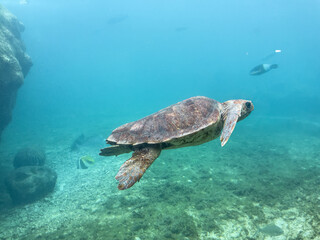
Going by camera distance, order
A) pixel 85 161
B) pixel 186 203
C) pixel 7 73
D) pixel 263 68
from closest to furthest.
→ pixel 186 203, pixel 85 161, pixel 7 73, pixel 263 68

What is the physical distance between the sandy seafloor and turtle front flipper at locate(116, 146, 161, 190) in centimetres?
254

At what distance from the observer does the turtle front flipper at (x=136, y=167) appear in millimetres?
2603

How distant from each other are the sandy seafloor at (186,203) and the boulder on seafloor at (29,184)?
1.36 ft

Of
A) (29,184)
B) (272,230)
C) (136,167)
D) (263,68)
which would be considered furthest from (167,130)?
(263,68)

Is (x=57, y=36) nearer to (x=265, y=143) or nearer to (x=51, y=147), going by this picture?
(x=51, y=147)

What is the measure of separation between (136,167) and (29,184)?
7.45 metres

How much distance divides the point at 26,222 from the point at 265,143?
14397 millimetres

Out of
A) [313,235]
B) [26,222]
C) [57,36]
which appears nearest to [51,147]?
[26,222]

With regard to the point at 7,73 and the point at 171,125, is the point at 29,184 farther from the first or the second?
the point at 171,125

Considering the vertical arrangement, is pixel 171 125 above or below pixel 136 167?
above

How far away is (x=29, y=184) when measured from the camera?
7.45 metres

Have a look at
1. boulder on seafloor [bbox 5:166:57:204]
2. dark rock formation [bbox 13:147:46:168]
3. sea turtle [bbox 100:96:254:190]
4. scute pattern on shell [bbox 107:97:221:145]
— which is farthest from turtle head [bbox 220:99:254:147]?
dark rock formation [bbox 13:147:46:168]

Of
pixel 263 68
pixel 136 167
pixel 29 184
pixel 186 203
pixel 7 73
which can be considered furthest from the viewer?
pixel 263 68

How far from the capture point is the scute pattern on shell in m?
3.21
